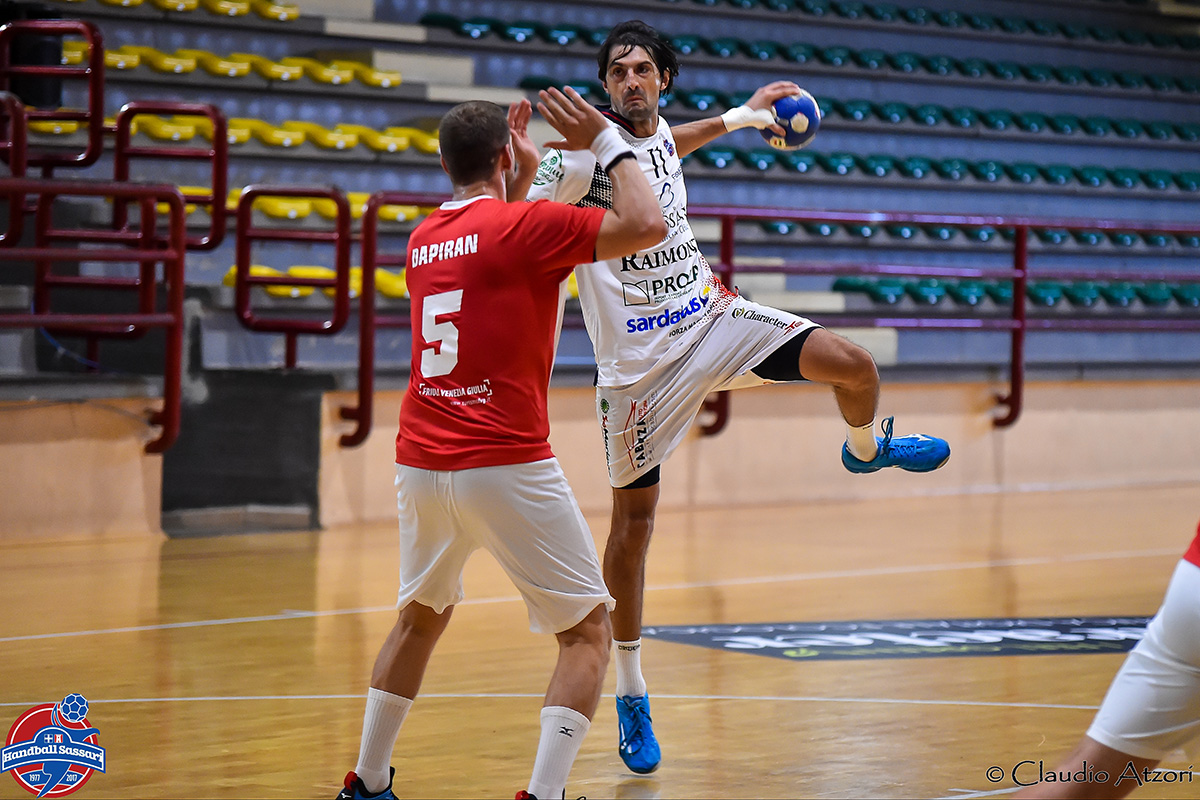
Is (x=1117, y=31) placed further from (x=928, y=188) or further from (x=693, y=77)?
(x=693, y=77)

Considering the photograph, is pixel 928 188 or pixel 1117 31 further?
pixel 1117 31

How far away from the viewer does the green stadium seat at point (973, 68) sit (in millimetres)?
15617

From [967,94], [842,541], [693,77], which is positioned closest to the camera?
[842,541]

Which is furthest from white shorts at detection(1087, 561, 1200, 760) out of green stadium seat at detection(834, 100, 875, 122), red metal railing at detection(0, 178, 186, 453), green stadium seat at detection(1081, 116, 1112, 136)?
green stadium seat at detection(1081, 116, 1112, 136)

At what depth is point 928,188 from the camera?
14914 mm

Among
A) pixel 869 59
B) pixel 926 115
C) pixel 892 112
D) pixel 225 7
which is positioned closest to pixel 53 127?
pixel 225 7

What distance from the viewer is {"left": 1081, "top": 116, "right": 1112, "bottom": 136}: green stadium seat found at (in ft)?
52.7

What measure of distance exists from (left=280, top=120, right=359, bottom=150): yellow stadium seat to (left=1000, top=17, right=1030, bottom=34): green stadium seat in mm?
7771

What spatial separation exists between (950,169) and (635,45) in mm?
10527

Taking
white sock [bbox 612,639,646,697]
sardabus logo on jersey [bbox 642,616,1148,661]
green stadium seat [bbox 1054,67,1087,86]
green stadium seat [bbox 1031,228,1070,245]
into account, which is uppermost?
green stadium seat [bbox 1054,67,1087,86]

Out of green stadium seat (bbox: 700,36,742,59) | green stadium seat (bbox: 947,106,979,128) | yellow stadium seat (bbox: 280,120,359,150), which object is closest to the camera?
yellow stadium seat (bbox: 280,120,359,150)

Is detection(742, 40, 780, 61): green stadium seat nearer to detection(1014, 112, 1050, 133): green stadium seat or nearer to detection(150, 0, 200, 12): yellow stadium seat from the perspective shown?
detection(1014, 112, 1050, 133): green stadium seat

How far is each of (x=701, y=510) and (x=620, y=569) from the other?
587cm

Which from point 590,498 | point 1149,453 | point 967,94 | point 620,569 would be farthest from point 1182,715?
point 967,94
